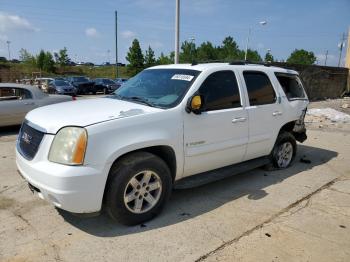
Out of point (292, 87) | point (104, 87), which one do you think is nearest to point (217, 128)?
point (292, 87)

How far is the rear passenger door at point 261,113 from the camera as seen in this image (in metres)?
5.19

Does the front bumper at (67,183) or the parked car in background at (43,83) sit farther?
the parked car in background at (43,83)

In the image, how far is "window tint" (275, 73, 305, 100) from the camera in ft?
20.7

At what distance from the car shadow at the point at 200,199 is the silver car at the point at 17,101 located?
600 cm

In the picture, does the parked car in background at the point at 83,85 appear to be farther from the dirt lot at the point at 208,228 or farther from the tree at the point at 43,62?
the tree at the point at 43,62

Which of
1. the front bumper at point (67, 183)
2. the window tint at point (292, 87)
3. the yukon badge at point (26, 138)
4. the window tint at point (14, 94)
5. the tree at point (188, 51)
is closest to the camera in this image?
the front bumper at point (67, 183)

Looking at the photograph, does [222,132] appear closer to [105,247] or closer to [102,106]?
[102,106]

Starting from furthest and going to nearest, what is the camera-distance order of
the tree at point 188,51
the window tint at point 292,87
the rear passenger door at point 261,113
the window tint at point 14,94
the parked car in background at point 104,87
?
the tree at point 188,51
the parked car in background at point 104,87
the window tint at point 14,94
the window tint at point 292,87
the rear passenger door at point 261,113

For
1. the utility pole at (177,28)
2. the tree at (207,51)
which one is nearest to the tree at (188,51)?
the tree at (207,51)

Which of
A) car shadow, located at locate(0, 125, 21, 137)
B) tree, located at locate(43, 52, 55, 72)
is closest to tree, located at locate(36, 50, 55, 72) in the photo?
tree, located at locate(43, 52, 55, 72)

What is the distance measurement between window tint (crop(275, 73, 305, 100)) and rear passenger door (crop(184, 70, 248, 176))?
1.72m

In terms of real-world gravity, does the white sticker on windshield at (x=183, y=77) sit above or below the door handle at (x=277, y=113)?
above

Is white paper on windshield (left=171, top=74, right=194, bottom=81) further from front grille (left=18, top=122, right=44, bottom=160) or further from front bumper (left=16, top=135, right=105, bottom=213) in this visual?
front grille (left=18, top=122, right=44, bottom=160)

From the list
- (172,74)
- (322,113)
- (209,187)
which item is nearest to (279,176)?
(209,187)
